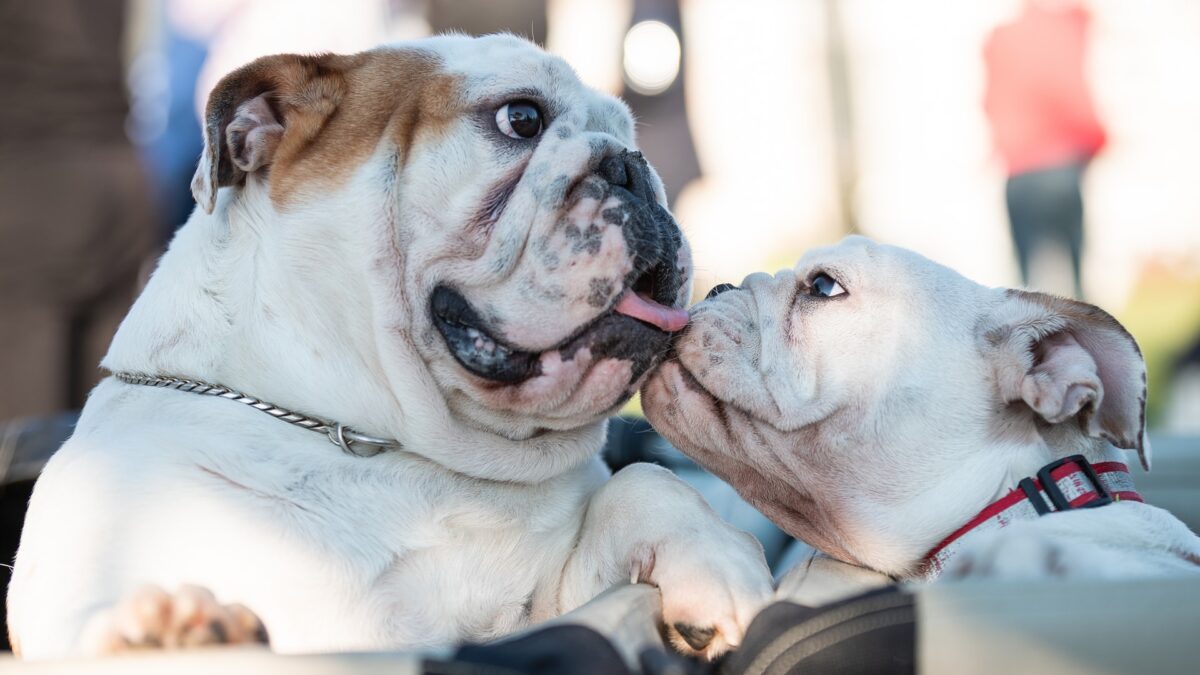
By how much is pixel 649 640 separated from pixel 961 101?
8339 millimetres

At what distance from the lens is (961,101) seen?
29.8ft

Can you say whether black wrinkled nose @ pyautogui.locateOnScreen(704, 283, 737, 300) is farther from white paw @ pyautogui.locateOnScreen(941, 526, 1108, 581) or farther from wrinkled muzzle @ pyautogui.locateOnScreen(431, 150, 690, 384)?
white paw @ pyautogui.locateOnScreen(941, 526, 1108, 581)

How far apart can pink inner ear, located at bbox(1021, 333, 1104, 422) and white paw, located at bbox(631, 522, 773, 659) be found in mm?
627

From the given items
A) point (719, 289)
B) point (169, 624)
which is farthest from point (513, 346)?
point (169, 624)

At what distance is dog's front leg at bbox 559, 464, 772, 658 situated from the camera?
188 cm

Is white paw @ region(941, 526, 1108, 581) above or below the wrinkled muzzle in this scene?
below

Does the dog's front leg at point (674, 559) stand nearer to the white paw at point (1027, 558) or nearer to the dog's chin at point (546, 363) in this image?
the dog's chin at point (546, 363)

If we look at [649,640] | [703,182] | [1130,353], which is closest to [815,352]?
[1130,353]

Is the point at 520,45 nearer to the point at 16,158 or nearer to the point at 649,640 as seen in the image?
the point at 649,640

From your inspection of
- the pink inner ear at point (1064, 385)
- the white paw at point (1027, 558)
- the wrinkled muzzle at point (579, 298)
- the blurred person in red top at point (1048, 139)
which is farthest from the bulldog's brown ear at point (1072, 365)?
the blurred person in red top at point (1048, 139)

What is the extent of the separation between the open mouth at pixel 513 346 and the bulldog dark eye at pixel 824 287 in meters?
0.41

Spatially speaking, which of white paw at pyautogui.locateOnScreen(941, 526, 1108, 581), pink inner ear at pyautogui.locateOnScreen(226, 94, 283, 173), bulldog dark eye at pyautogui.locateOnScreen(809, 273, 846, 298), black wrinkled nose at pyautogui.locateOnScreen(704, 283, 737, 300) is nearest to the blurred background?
black wrinkled nose at pyautogui.locateOnScreen(704, 283, 737, 300)

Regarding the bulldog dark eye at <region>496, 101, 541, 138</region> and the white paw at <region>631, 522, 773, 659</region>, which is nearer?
the white paw at <region>631, 522, 773, 659</region>

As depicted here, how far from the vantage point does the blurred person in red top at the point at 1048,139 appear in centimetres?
795
